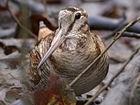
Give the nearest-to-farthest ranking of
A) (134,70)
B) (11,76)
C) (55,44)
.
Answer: (134,70) < (55,44) < (11,76)

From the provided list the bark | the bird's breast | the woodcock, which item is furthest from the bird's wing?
the bark

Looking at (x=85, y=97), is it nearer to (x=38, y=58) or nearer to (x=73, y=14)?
(x=38, y=58)

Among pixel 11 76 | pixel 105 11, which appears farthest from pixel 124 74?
pixel 105 11

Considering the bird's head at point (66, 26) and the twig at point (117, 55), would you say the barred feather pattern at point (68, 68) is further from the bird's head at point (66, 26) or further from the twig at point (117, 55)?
the twig at point (117, 55)

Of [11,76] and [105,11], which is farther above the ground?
[11,76]

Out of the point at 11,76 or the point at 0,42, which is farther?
the point at 0,42

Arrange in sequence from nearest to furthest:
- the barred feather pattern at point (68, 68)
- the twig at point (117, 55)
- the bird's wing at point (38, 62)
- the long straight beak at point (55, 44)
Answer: the long straight beak at point (55, 44), the barred feather pattern at point (68, 68), the bird's wing at point (38, 62), the twig at point (117, 55)

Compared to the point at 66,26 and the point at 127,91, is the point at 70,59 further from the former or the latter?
the point at 127,91

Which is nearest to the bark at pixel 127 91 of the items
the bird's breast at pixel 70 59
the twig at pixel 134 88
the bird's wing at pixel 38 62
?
the twig at pixel 134 88

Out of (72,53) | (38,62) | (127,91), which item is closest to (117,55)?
(38,62)
